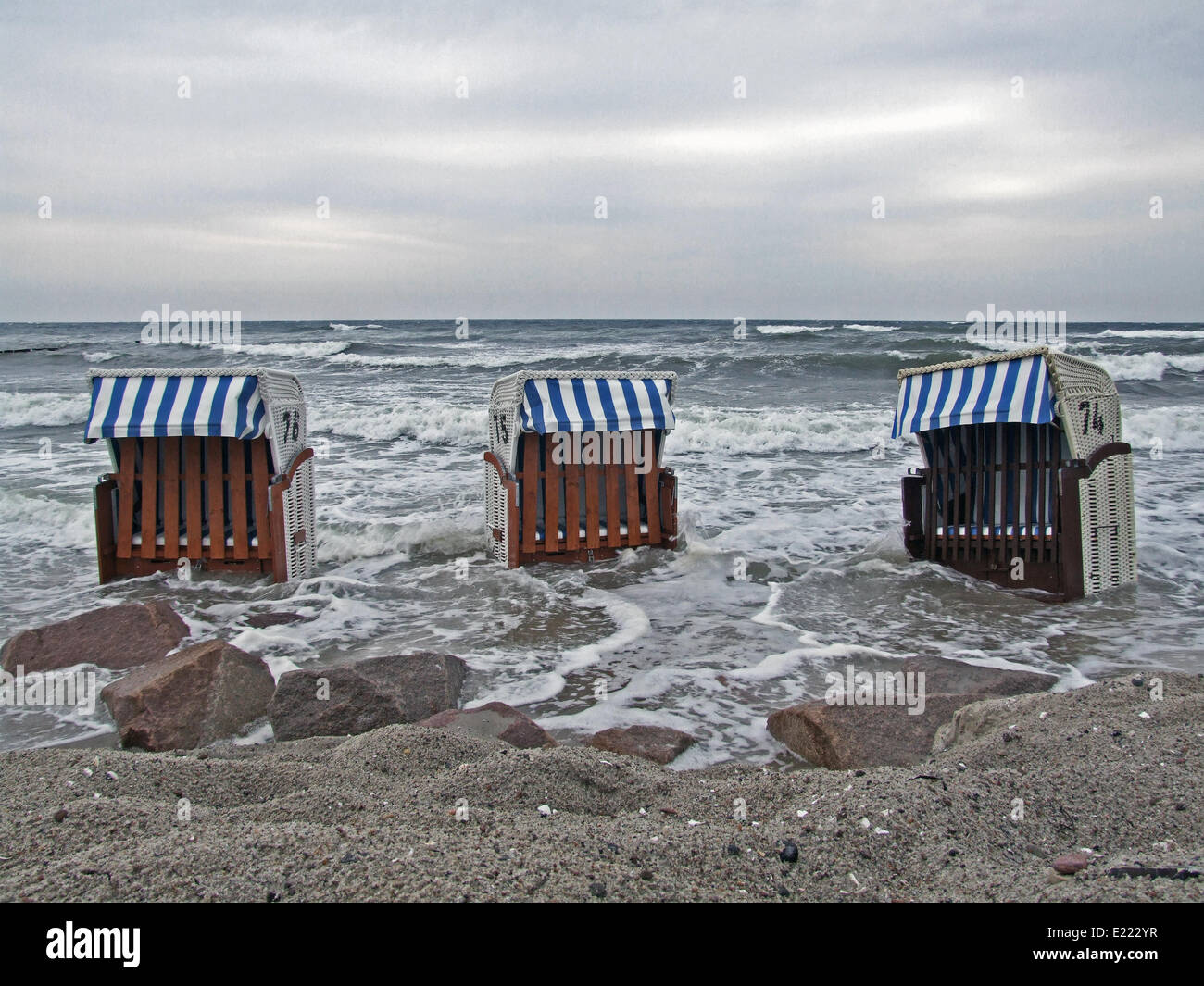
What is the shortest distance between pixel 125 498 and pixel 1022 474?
22.9ft

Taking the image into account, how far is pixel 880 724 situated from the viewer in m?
3.79

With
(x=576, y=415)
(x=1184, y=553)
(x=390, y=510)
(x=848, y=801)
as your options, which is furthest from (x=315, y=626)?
(x=1184, y=553)

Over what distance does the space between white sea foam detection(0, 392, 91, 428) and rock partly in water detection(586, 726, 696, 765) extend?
1668 cm

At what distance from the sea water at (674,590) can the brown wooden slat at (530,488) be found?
0.97ft

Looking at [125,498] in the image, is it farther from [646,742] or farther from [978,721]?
[978,721]

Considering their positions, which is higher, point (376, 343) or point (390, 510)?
point (376, 343)

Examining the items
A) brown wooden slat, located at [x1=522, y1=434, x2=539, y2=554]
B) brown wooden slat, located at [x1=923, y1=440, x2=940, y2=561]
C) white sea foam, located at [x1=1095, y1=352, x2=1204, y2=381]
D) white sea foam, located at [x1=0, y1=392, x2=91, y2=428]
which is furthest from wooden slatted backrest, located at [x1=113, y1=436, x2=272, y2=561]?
white sea foam, located at [x1=1095, y1=352, x2=1204, y2=381]

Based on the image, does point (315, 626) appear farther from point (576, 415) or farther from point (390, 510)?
point (390, 510)

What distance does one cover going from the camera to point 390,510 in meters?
9.45

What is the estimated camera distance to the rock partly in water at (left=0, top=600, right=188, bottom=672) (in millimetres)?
5051

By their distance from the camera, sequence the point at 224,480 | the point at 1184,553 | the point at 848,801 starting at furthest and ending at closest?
the point at 1184,553 < the point at 224,480 < the point at 848,801

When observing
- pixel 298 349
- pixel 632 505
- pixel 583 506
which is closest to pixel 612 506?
pixel 632 505

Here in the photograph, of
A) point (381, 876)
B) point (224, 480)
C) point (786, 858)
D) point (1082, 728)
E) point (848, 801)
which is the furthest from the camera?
point (224, 480)
